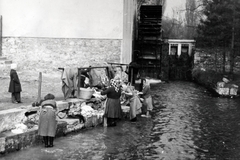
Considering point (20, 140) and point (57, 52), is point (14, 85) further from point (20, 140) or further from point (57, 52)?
point (57, 52)

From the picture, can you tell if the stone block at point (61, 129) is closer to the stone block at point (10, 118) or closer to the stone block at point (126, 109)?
the stone block at point (10, 118)

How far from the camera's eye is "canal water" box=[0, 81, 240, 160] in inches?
259

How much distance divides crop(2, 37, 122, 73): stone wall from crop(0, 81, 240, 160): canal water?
479 cm

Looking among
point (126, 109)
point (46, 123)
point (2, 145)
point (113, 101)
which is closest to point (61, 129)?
point (46, 123)

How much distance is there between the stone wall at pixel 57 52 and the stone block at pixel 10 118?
806 cm

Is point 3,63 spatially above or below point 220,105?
above

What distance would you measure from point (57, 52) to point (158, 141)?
902 cm

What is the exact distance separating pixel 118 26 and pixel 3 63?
5529 mm

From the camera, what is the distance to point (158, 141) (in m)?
7.78

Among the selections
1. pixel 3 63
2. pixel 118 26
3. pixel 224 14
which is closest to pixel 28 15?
pixel 3 63

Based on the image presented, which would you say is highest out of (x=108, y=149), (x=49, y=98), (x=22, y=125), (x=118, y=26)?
(x=118, y=26)

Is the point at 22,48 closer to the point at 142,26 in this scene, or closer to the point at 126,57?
the point at 126,57

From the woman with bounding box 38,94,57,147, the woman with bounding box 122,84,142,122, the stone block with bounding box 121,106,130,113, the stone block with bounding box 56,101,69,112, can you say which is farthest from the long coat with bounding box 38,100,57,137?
the stone block with bounding box 121,106,130,113

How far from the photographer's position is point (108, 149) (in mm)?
6957
